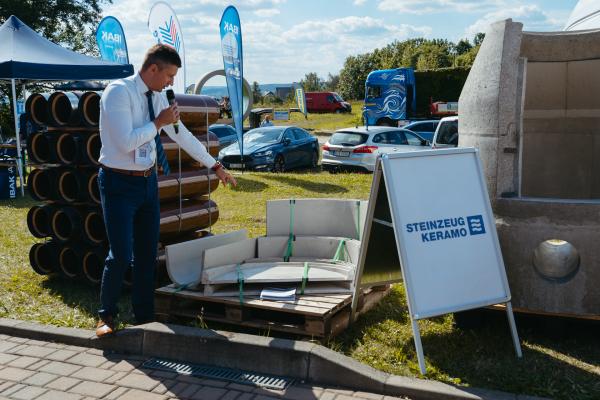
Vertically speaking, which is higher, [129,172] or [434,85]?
[434,85]

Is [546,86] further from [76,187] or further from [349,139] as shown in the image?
[349,139]

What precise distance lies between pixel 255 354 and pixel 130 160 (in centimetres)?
172

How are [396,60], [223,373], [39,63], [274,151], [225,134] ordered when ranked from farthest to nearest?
[396,60]
[225,134]
[274,151]
[39,63]
[223,373]

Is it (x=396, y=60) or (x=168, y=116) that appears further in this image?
(x=396, y=60)

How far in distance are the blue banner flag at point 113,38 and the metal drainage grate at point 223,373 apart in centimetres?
1605

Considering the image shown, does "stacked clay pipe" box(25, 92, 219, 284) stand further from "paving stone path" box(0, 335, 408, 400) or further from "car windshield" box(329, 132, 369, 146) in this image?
"car windshield" box(329, 132, 369, 146)

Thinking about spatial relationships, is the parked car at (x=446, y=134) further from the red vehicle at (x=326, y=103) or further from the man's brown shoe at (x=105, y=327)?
the red vehicle at (x=326, y=103)

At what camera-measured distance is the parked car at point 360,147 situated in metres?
17.4

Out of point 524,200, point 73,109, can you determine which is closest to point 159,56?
point 73,109

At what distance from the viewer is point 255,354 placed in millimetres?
4605

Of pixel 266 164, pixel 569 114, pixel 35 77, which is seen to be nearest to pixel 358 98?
pixel 266 164

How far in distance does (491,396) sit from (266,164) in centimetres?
1496

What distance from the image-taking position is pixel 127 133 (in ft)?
15.5

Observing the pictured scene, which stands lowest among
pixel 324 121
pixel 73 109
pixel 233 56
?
pixel 324 121
